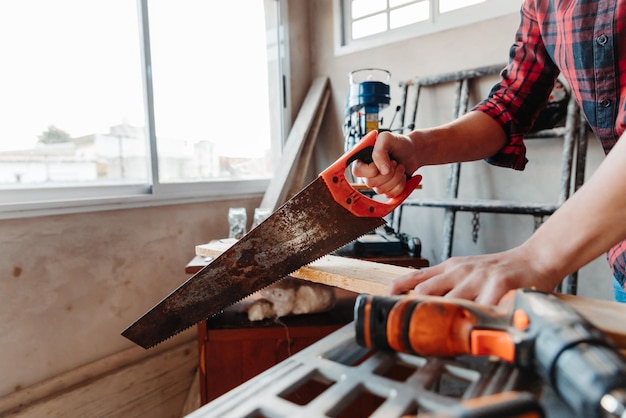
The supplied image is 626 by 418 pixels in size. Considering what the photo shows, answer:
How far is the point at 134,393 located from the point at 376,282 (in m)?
1.34

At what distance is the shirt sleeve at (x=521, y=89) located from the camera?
83 cm

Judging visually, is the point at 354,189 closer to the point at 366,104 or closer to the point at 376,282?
the point at 376,282

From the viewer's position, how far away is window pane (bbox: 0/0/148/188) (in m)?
1.26

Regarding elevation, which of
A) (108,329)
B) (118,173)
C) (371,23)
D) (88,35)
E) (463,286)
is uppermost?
(371,23)

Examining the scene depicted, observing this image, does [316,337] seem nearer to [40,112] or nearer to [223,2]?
[40,112]

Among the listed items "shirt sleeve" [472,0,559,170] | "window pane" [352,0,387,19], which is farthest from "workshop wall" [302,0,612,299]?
"shirt sleeve" [472,0,559,170]

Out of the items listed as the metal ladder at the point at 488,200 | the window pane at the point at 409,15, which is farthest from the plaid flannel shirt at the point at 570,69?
the window pane at the point at 409,15

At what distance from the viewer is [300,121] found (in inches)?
88.9

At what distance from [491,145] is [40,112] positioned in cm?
148

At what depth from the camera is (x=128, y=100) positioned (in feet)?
5.09

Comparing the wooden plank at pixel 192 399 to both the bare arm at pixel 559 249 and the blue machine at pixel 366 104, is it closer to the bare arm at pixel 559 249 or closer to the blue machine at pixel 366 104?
the blue machine at pixel 366 104

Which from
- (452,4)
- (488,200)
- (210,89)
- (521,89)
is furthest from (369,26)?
(521,89)

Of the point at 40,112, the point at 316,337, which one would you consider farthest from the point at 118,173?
the point at 316,337

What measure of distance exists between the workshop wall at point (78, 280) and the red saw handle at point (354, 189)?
106 cm
